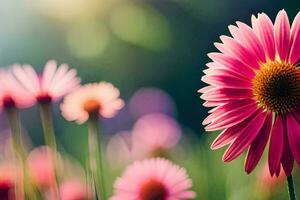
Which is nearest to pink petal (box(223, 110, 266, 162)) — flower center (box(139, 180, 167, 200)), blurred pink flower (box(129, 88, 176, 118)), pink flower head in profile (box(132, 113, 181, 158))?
flower center (box(139, 180, 167, 200))

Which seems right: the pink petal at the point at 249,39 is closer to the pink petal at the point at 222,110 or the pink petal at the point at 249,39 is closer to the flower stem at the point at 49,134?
the pink petal at the point at 222,110

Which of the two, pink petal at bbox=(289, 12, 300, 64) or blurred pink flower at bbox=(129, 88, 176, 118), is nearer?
pink petal at bbox=(289, 12, 300, 64)

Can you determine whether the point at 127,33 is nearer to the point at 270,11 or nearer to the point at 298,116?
the point at 270,11

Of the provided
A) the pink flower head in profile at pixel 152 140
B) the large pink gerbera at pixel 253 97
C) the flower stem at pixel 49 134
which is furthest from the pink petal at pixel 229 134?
the pink flower head in profile at pixel 152 140

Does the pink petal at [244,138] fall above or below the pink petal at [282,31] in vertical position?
below

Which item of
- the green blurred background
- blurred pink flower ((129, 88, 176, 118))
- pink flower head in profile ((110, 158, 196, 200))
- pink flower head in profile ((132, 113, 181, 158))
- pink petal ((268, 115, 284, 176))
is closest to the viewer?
pink petal ((268, 115, 284, 176))

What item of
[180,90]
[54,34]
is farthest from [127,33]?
[180,90]

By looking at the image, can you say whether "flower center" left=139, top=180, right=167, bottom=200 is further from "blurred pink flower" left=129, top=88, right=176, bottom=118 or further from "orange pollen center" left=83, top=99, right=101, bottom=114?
"blurred pink flower" left=129, top=88, right=176, bottom=118
